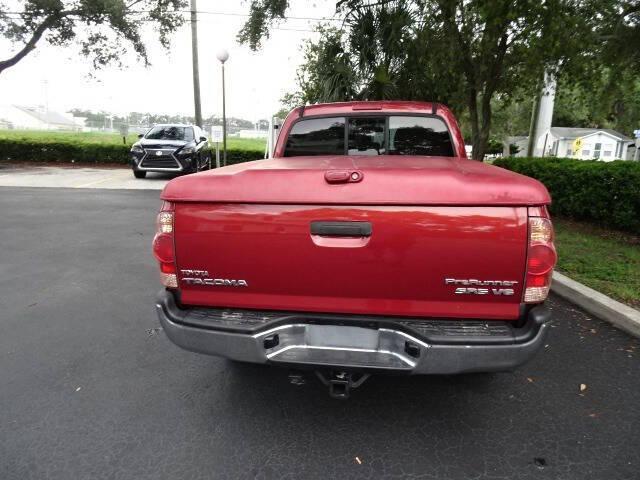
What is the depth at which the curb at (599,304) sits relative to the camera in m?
3.90

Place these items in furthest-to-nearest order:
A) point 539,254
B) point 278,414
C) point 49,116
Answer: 1. point 49,116
2. point 278,414
3. point 539,254

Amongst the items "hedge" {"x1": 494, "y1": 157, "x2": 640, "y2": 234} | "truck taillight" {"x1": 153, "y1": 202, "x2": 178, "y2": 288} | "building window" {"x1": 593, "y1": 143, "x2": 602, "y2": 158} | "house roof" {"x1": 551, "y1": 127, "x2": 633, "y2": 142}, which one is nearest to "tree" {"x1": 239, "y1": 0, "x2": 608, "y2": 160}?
"hedge" {"x1": 494, "y1": 157, "x2": 640, "y2": 234}

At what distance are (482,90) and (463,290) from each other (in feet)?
29.0

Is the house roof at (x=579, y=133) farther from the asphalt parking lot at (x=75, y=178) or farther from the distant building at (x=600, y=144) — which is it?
the asphalt parking lot at (x=75, y=178)

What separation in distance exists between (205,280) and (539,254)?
1.59m

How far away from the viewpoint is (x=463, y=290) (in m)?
2.13

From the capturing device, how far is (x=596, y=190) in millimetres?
7758

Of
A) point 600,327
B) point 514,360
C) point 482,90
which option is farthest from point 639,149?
point 514,360

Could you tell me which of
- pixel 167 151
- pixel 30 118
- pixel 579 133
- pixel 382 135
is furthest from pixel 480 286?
pixel 30 118

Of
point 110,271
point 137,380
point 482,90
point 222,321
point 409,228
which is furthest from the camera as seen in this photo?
point 482,90

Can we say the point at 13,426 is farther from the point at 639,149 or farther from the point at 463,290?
the point at 639,149

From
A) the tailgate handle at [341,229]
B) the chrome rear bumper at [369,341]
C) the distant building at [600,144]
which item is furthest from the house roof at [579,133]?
the tailgate handle at [341,229]

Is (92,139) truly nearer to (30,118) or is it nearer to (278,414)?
(278,414)

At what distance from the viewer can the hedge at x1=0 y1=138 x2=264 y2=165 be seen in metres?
20.1
